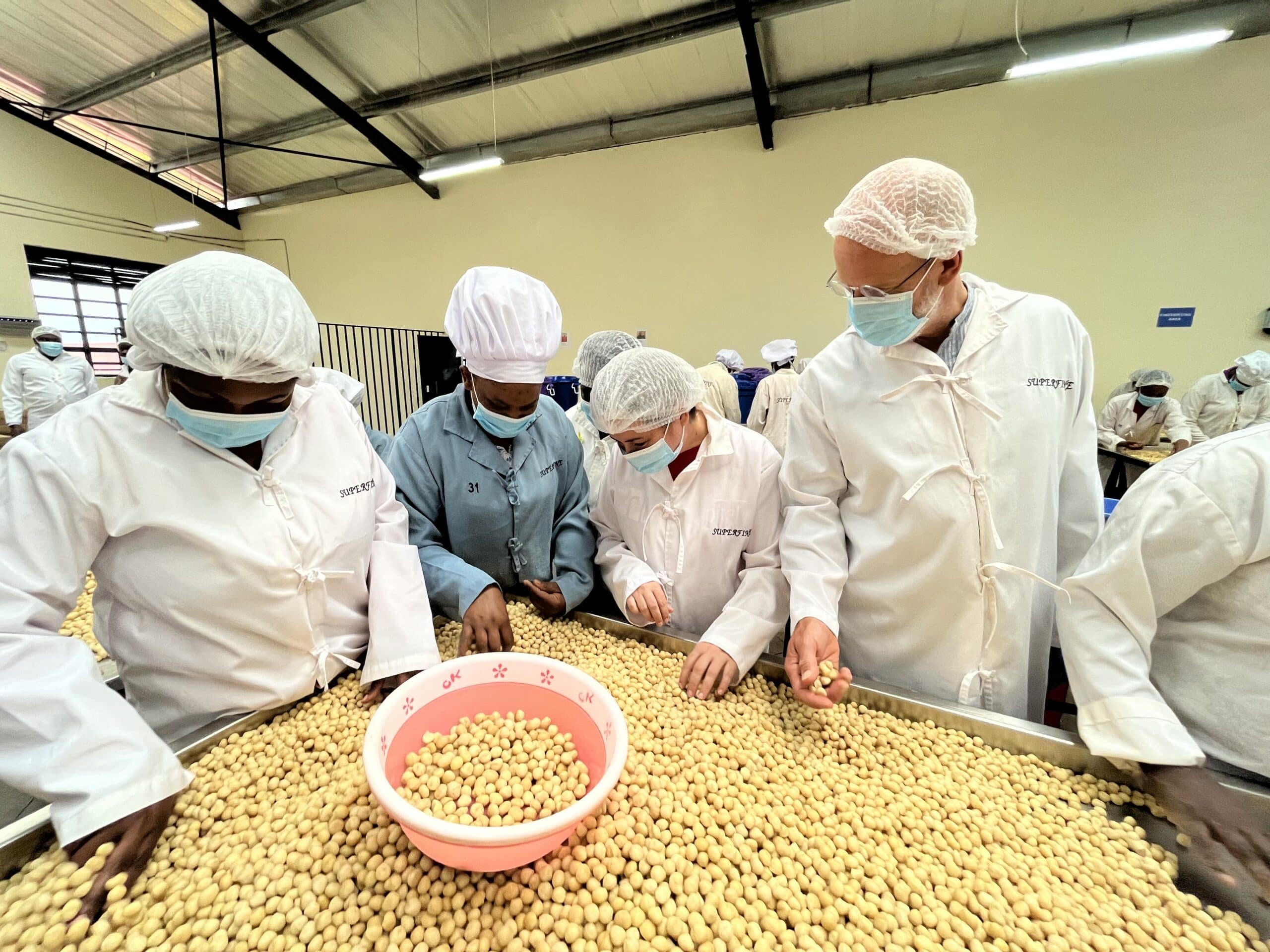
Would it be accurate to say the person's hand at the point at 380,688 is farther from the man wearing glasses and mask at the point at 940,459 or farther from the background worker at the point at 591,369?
the background worker at the point at 591,369

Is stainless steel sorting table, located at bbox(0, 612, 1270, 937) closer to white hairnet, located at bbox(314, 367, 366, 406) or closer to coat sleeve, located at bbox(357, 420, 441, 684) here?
coat sleeve, located at bbox(357, 420, 441, 684)

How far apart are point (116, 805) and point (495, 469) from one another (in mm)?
905

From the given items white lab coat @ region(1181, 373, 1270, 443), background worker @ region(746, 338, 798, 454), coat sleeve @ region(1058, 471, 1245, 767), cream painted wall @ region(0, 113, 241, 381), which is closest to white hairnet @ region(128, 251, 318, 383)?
coat sleeve @ region(1058, 471, 1245, 767)

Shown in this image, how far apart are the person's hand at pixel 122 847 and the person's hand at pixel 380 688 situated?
0.35 metres

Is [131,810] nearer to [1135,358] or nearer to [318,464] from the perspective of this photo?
[318,464]

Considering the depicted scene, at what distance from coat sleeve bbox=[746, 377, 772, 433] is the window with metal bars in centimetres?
999

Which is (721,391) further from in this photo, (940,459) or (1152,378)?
(1152,378)

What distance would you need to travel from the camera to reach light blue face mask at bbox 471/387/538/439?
1365mm

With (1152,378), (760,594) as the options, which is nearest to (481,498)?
(760,594)

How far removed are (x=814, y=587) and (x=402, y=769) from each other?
85cm

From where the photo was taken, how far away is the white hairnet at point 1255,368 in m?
4.60

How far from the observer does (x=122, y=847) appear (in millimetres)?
698

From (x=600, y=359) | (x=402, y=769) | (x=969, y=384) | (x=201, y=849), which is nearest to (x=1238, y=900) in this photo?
(x=969, y=384)

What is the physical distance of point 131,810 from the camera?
2.34 ft
